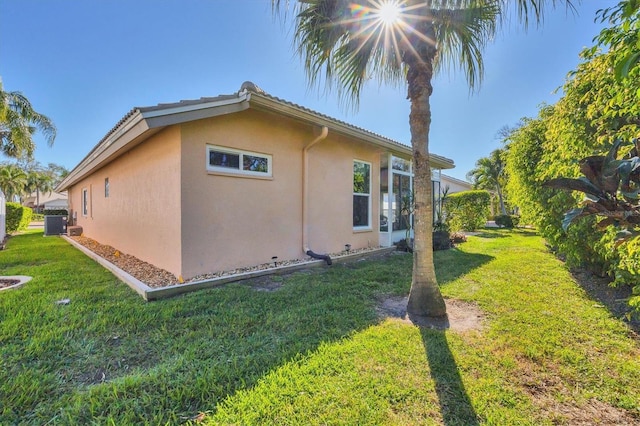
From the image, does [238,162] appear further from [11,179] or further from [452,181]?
[11,179]

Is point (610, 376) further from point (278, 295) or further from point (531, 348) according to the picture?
point (278, 295)

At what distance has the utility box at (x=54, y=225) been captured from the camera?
1581 centimetres

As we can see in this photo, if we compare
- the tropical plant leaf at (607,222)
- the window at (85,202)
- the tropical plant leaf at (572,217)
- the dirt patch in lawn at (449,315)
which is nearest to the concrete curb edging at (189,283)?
the dirt patch in lawn at (449,315)

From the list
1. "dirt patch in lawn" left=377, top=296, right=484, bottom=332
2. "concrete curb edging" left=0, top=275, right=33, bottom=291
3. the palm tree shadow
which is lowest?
the palm tree shadow

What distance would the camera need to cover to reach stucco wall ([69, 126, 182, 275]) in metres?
5.76

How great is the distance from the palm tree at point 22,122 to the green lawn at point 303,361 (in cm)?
1547

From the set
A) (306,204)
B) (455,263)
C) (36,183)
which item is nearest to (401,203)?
(455,263)

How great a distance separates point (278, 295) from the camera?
495 cm

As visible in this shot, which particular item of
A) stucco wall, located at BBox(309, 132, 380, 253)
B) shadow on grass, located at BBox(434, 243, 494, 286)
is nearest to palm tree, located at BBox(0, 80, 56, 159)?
stucco wall, located at BBox(309, 132, 380, 253)

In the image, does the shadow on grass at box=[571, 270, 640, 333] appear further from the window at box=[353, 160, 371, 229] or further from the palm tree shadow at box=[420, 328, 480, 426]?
the window at box=[353, 160, 371, 229]

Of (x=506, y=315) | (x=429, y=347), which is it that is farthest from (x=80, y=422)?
(x=506, y=315)

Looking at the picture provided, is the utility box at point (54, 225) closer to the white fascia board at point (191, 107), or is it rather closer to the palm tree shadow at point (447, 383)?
the white fascia board at point (191, 107)

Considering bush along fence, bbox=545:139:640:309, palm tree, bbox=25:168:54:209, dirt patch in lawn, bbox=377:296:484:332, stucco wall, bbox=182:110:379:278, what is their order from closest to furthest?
1. bush along fence, bbox=545:139:640:309
2. dirt patch in lawn, bbox=377:296:484:332
3. stucco wall, bbox=182:110:379:278
4. palm tree, bbox=25:168:54:209

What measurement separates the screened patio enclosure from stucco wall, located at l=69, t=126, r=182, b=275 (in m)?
6.90
